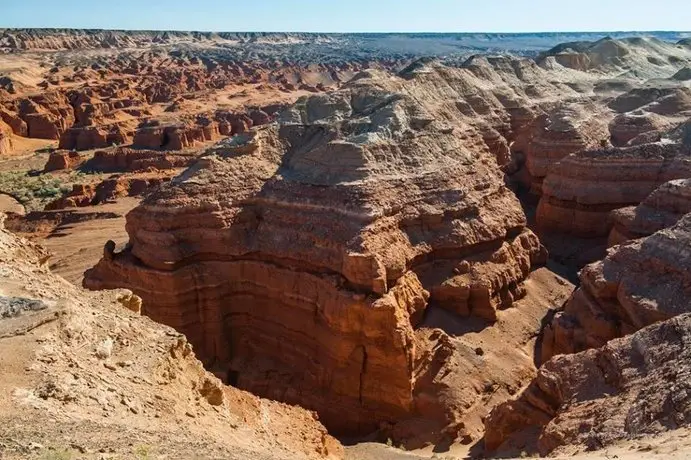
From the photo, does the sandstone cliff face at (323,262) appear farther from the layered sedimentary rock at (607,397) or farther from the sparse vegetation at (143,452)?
the sparse vegetation at (143,452)

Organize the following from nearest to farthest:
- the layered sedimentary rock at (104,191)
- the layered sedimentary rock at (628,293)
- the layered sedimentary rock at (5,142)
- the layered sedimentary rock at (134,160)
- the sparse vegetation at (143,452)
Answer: the sparse vegetation at (143,452)
the layered sedimentary rock at (628,293)
the layered sedimentary rock at (104,191)
the layered sedimentary rock at (134,160)
the layered sedimentary rock at (5,142)

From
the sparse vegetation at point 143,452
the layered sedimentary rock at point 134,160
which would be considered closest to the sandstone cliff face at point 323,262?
the sparse vegetation at point 143,452

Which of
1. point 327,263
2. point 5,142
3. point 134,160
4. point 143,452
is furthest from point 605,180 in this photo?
point 5,142

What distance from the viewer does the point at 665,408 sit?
40.0ft

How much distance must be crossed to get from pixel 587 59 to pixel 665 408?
219 feet

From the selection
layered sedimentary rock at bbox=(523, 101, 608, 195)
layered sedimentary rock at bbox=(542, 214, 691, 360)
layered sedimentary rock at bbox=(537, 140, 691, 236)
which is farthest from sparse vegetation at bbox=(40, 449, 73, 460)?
layered sedimentary rock at bbox=(523, 101, 608, 195)

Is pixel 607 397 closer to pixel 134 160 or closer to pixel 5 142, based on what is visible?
pixel 134 160

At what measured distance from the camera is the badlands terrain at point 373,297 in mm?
11961

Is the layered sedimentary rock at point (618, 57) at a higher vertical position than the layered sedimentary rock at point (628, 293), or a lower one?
higher

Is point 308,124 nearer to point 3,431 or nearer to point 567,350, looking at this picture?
point 567,350

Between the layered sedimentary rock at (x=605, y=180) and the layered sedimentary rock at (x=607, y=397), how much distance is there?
679 inches

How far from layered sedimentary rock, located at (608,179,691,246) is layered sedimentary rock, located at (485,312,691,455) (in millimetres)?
10405

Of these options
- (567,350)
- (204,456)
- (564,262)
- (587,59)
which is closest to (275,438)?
(204,456)

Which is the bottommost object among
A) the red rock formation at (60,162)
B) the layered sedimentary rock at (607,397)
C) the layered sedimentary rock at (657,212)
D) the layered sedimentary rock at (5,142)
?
the layered sedimentary rock at (607,397)
